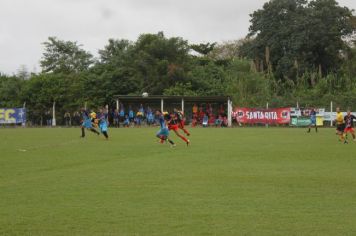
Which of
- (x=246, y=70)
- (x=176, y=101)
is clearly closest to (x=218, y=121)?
(x=176, y=101)

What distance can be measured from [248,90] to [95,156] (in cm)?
3760

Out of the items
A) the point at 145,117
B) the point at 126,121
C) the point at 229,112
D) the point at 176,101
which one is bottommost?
the point at 126,121

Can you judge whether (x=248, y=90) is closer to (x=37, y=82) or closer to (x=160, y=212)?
(x=37, y=82)

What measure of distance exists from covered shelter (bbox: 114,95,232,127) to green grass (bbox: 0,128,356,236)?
29526mm

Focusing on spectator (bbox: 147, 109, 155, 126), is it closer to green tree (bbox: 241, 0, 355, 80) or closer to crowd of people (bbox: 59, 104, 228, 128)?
crowd of people (bbox: 59, 104, 228, 128)

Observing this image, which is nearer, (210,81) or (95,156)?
(95,156)

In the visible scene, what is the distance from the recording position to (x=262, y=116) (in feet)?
164

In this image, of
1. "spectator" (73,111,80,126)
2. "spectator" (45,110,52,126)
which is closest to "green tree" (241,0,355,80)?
"spectator" (73,111,80,126)

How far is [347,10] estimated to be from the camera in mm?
65062

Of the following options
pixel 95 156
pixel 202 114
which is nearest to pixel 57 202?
pixel 95 156

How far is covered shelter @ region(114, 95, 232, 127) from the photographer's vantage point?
5066 cm

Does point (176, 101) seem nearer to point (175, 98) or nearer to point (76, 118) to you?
point (175, 98)

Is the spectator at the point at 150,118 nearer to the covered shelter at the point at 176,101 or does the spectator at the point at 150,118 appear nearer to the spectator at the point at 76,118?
the covered shelter at the point at 176,101

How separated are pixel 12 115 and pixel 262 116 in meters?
22.6
